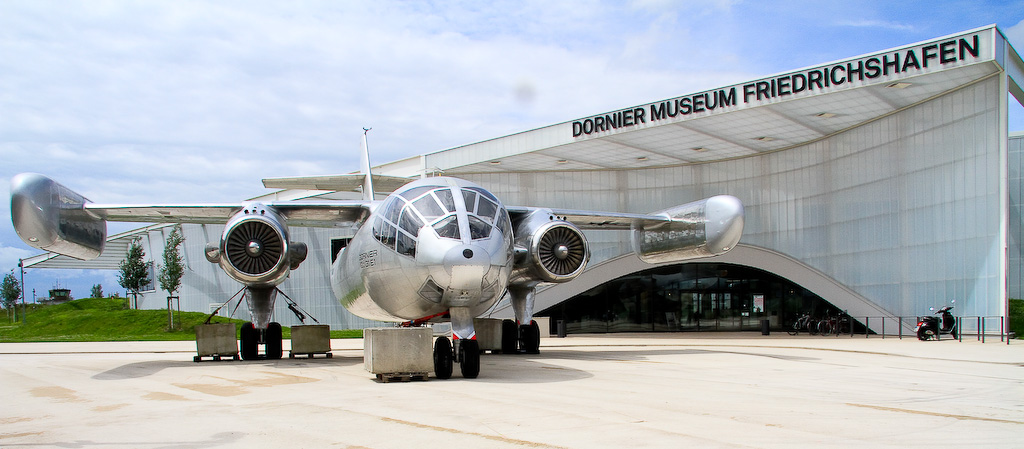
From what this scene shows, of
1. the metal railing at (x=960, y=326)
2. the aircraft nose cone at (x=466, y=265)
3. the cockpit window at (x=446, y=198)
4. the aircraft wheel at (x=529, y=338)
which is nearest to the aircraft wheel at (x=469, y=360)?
the aircraft nose cone at (x=466, y=265)

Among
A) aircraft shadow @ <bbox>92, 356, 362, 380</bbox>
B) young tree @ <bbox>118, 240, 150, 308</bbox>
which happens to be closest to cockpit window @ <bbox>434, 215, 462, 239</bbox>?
aircraft shadow @ <bbox>92, 356, 362, 380</bbox>

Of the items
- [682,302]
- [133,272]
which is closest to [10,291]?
[133,272]

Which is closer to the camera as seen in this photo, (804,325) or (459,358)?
(459,358)

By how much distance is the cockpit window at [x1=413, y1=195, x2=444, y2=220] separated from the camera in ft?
39.7

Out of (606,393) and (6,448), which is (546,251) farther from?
(6,448)

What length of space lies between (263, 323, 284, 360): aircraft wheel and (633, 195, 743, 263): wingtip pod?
960 centimetres

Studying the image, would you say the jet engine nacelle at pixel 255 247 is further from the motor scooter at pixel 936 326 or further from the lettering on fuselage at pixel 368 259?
the motor scooter at pixel 936 326

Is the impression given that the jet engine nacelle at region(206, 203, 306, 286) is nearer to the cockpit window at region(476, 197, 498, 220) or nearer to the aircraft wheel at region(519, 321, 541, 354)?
the cockpit window at region(476, 197, 498, 220)

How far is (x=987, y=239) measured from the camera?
24016 millimetres

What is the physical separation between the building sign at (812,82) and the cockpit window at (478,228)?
16.6 meters

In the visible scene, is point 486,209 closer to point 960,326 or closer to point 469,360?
point 469,360

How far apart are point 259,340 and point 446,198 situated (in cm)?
872

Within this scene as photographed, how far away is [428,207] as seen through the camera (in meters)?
12.3

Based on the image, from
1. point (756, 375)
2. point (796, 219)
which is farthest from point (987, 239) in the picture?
point (756, 375)
